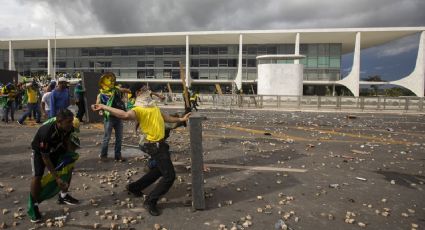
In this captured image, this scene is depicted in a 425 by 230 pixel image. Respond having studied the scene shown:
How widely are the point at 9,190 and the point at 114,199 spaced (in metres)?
1.87

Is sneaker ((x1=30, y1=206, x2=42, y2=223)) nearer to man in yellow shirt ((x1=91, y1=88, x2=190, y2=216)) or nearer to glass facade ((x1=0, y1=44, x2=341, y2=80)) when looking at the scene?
man in yellow shirt ((x1=91, y1=88, x2=190, y2=216))

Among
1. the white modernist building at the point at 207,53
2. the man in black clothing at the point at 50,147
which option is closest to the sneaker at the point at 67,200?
the man in black clothing at the point at 50,147

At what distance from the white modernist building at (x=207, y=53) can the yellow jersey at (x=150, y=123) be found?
46.3 metres

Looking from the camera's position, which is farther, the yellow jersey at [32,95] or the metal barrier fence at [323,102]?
the metal barrier fence at [323,102]

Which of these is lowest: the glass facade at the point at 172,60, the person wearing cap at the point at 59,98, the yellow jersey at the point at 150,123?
the yellow jersey at the point at 150,123

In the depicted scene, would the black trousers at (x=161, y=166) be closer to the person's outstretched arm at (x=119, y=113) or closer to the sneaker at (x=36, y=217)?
the person's outstretched arm at (x=119, y=113)

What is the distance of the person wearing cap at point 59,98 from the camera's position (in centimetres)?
790

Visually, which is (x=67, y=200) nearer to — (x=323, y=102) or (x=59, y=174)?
(x=59, y=174)

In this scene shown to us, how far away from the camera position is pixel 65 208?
4.96 metres

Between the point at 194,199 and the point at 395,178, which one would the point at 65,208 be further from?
the point at 395,178

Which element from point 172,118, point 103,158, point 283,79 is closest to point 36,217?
point 172,118

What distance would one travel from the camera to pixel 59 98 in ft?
26.2

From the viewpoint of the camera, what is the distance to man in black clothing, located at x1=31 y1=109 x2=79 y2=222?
14.3 ft

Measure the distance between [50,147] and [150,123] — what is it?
1.34m
